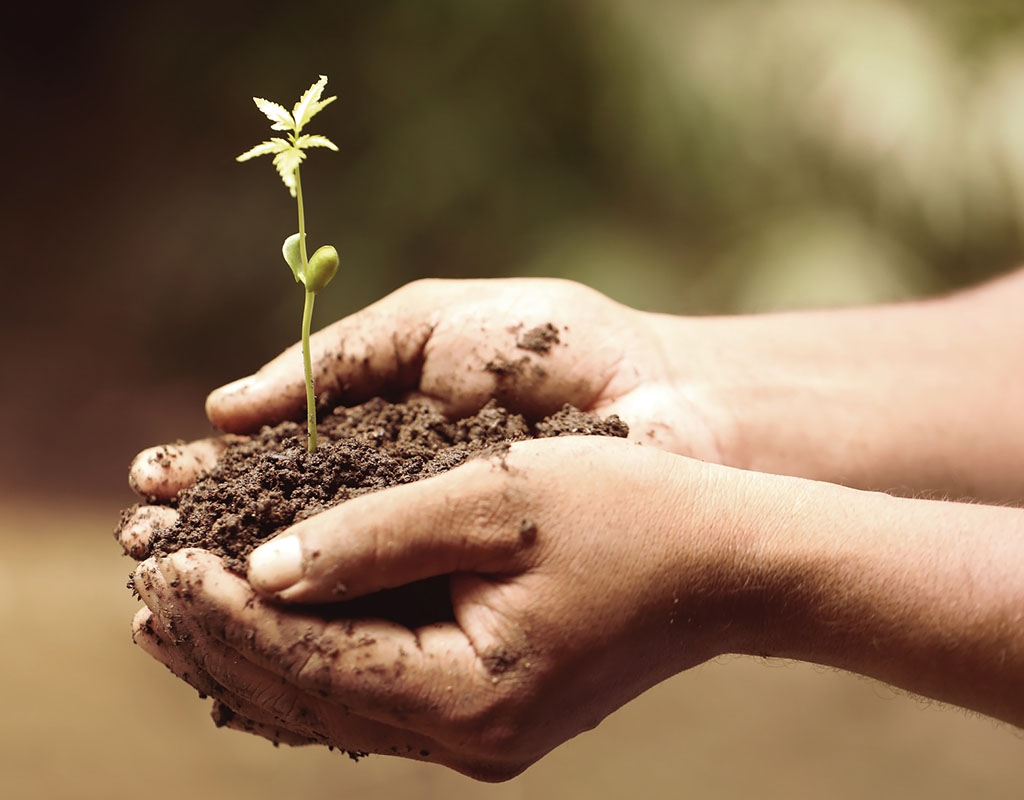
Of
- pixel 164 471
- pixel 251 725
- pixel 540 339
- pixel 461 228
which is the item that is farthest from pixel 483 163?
pixel 251 725

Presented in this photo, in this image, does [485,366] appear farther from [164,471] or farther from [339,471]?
[164,471]

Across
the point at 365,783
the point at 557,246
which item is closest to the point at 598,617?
the point at 365,783

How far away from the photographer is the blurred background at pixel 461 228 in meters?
1.59

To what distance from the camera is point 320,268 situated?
2.52ft

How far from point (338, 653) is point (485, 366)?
0.42 meters

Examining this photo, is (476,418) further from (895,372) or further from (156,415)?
(156,415)

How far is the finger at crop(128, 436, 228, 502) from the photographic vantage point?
886mm

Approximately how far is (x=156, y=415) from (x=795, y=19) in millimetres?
2064

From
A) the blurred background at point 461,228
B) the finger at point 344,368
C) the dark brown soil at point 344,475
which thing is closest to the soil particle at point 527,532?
the dark brown soil at point 344,475

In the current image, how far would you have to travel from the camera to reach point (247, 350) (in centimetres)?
260

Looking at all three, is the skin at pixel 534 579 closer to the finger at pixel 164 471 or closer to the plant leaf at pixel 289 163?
the finger at pixel 164 471

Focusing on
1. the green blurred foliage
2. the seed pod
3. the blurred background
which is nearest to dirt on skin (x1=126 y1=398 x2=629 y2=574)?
the seed pod

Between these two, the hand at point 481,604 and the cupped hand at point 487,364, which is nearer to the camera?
the hand at point 481,604

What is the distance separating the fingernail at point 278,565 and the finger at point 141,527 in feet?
0.67
